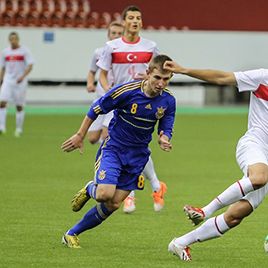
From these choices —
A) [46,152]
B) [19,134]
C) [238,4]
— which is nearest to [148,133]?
[46,152]

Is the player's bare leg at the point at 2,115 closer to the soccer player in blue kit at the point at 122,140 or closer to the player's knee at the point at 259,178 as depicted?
the soccer player in blue kit at the point at 122,140

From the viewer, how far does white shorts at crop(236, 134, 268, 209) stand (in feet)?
29.7

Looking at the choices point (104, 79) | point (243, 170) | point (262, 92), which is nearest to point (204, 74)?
point (262, 92)

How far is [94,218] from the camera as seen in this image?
1005 cm

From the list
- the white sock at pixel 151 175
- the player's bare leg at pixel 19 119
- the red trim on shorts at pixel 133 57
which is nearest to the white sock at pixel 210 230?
the white sock at pixel 151 175

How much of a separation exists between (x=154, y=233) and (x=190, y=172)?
22.4ft

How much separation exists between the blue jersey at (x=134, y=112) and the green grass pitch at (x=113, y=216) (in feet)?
3.46

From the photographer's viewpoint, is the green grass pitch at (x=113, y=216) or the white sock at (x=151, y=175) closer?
the green grass pitch at (x=113, y=216)

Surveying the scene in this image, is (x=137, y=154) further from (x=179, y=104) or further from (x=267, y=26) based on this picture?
(x=267, y=26)

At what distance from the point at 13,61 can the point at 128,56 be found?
43.2 ft

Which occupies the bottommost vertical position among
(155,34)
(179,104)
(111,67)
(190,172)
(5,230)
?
(179,104)

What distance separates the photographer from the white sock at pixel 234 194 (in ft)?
29.3

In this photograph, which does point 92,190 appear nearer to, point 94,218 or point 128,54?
point 94,218

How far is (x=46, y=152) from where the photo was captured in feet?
68.8
